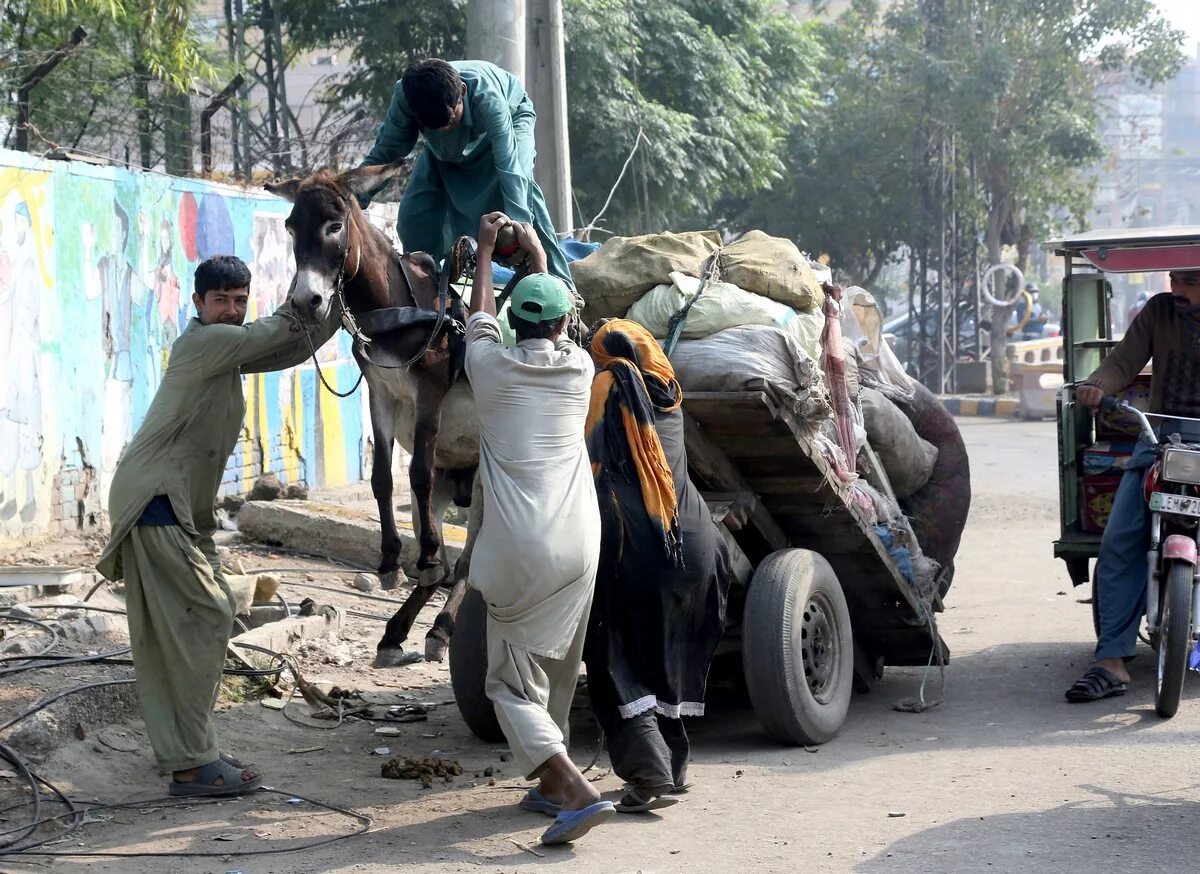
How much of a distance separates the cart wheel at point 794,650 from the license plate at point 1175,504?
4.70 feet

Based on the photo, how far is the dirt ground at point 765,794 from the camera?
14.3 feet

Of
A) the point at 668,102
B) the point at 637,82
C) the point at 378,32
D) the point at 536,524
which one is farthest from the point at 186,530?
the point at 668,102

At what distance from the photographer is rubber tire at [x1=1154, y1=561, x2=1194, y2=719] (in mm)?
6047

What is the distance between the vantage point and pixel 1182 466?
625cm

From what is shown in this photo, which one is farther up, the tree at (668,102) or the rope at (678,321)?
the tree at (668,102)

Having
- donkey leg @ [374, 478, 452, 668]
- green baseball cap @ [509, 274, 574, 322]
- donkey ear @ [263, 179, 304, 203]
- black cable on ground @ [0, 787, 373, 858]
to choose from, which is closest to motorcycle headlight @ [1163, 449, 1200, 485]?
green baseball cap @ [509, 274, 574, 322]

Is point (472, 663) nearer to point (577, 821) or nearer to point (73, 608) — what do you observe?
point (577, 821)

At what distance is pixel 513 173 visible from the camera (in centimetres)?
608

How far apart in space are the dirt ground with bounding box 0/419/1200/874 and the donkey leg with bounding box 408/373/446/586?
687 millimetres

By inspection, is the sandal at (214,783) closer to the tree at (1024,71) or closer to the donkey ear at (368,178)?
the donkey ear at (368,178)

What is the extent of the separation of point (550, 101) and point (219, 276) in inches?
214

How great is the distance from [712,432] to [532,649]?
1.47 m

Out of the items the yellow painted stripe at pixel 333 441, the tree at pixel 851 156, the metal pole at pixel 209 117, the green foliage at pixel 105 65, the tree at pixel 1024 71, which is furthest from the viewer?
the tree at pixel 851 156

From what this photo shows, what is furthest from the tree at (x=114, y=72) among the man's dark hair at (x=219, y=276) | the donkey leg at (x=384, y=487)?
the man's dark hair at (x=219, y=276)
